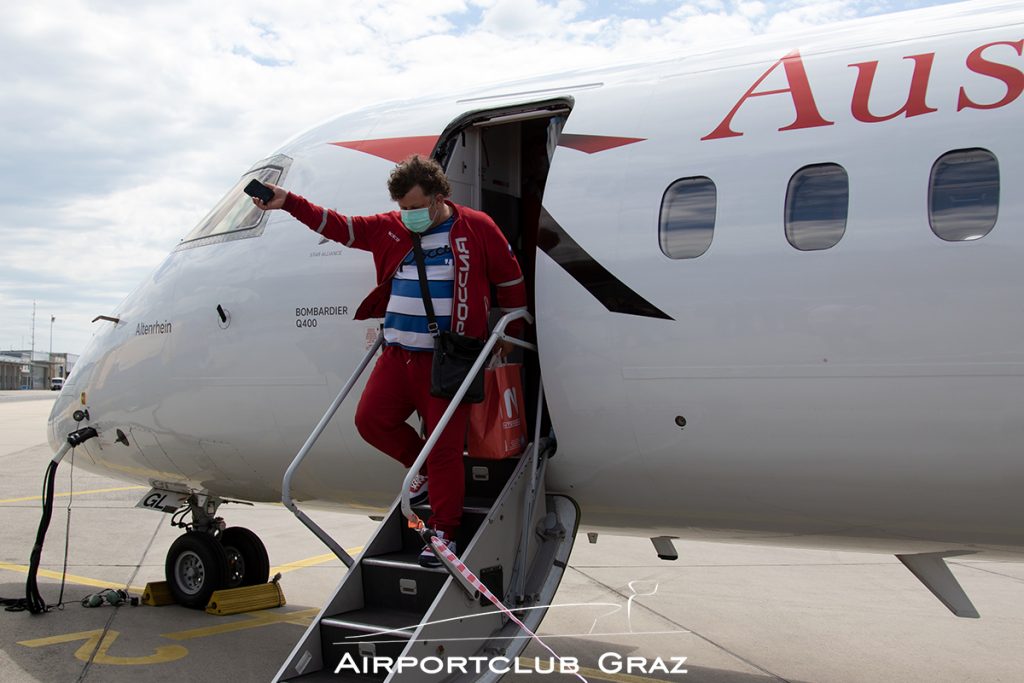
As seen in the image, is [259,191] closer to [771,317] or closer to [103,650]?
[771,317]

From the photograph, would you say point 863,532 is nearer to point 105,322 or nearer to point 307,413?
point 307,413

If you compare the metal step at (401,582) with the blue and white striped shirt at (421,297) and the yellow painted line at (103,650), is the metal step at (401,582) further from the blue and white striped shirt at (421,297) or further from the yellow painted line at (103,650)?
the yellow painted line at (103,650)

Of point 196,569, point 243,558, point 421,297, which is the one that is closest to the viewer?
point 421,297

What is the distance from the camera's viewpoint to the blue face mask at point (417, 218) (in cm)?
533

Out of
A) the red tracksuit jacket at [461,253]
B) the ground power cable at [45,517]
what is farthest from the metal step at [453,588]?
the ground power cable at [45,517]

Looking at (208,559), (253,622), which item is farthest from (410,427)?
(208,559)

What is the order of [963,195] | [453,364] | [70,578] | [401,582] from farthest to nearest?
[70,578]
[401,582]
[453,364]
[963,195]

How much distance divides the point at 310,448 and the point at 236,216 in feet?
7.55

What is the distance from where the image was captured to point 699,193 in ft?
17.2

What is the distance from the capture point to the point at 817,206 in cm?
489

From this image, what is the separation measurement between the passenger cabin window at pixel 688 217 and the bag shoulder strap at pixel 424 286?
4.22 feet

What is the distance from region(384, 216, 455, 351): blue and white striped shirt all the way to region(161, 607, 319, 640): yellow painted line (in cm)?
395

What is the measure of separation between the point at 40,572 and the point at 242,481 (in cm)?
465

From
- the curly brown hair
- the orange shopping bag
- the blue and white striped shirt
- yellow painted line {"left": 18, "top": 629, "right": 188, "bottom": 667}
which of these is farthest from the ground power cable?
the curly brown hair
